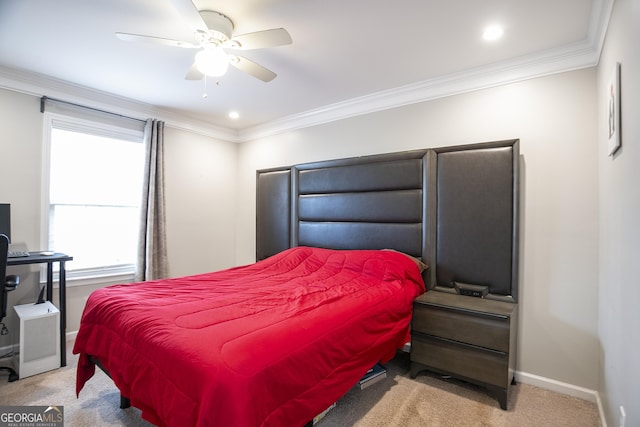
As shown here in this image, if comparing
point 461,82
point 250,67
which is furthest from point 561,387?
point 250,67

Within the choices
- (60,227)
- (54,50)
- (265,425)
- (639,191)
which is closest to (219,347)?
(265,425)

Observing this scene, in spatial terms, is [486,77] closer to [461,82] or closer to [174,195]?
[461,82]

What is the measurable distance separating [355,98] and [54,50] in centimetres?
276

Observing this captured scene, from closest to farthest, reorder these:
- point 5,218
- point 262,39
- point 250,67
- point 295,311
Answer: point 295,311 → point 262,39 → point 250,67 → point 5,218

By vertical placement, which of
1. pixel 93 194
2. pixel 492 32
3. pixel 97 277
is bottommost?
pixel 97 277

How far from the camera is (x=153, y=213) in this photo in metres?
3.72

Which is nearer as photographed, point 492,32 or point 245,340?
point 245,340

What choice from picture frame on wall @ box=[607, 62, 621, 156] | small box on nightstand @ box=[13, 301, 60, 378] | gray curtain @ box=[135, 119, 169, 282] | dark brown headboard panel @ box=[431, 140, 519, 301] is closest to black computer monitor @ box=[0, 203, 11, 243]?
small box on nightstand @ box=[13, 301, 60, 378]

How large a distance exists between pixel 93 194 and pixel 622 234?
457 cm

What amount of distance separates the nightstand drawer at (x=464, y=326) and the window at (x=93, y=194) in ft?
11.1

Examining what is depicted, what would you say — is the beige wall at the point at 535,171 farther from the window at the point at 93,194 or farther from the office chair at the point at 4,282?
the office chair at the point at 4,282

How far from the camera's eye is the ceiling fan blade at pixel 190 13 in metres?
1.66

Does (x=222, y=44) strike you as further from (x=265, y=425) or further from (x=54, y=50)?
(x=265, y=425)

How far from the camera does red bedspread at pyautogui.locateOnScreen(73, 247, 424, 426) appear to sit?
1223mm
